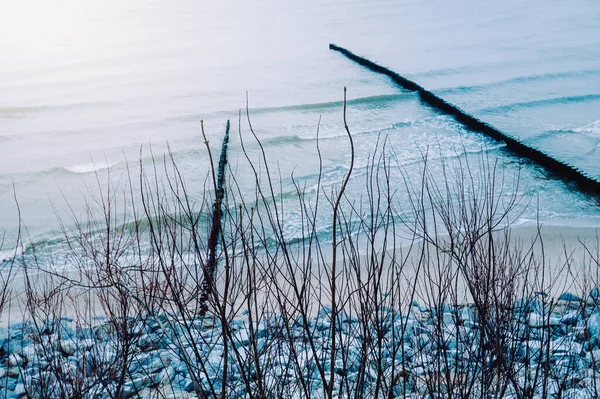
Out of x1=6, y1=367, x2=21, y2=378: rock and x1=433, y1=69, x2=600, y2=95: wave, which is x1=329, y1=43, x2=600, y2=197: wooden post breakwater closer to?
x1=433, y1=69, x2=600, y2=95: wave

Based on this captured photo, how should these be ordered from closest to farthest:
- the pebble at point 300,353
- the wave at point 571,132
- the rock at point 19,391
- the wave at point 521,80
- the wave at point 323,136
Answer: the pebble at point 300,353, the rock at point 19,391, the wave at point 571,132, the wave at point 323,136, the wave at point 521,80

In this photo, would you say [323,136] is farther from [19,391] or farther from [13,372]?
[19,391]

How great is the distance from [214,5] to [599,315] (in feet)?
149

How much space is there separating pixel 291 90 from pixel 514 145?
1158cm

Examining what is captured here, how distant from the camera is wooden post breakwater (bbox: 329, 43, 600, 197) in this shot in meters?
14.8

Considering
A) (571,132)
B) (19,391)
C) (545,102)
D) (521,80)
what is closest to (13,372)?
(19,391)

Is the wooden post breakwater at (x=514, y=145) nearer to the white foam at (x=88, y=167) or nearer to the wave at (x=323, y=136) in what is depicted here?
the wave at (x=323, y=136)

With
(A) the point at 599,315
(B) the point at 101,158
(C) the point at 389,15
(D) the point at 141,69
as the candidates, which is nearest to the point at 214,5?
(C) the point at 389,15

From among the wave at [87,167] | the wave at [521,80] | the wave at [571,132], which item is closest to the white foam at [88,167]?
the wave at [87,167]

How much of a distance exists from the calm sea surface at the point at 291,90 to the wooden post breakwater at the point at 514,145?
0.31m

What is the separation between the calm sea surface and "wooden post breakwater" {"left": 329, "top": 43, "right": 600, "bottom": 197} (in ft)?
1.02

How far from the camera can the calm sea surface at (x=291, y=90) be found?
1795 cm

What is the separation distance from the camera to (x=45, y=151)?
65.9 feet

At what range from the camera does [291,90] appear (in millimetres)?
26438
